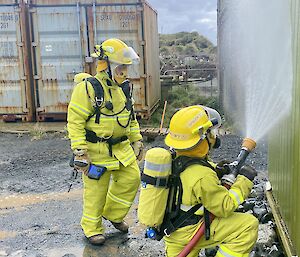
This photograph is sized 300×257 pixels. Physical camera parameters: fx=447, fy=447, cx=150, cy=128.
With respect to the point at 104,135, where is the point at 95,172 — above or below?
below

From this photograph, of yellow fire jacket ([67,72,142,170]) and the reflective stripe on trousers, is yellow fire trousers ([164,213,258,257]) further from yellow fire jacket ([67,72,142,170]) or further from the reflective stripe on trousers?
yellow fire jacket ([67,72,142,170])

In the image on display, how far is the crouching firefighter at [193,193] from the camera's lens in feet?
10.1

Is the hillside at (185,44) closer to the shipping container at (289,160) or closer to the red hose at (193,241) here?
the shipping container at (289,160)

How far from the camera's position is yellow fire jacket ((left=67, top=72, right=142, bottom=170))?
13.9 feet

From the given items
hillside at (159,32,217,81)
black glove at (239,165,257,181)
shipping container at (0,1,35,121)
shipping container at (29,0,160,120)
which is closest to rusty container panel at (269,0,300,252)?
black glove at (239,165,257,181)

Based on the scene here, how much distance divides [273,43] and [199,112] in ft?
4.42

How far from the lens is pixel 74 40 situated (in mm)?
10000

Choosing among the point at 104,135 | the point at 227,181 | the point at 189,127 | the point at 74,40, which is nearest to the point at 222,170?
the point at 227,181

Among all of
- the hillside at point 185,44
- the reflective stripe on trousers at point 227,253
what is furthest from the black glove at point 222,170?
the hillside at point 185,44

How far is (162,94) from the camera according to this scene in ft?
45.3

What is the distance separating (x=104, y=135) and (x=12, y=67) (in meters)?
6.75

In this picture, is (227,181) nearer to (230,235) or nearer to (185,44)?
(230,235)

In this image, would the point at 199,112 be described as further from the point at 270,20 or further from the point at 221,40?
the point at 221,40

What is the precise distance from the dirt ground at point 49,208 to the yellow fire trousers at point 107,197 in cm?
22
